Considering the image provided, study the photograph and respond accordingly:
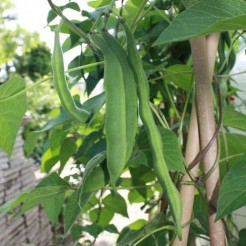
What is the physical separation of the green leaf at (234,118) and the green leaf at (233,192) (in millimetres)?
164

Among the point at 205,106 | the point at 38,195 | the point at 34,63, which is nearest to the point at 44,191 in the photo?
the point at 38,195

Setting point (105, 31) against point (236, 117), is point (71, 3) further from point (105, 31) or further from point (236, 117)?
point (236, 117)

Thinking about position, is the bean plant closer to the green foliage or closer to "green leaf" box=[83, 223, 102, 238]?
"green leaf" box=[83, 223, 102, 238]

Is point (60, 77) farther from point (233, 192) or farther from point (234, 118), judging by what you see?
point (234, 118)

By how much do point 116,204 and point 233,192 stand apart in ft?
→ 1.53

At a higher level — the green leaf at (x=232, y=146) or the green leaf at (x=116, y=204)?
the green leaf at (x=232, y=146)

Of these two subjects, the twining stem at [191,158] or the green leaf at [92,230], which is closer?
the twining stem at [191,158]

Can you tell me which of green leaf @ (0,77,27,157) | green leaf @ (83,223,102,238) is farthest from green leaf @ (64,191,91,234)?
green leaf @ (83,223,102,238)

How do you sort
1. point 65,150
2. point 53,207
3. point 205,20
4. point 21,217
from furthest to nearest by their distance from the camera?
point 21,217, point 65,150, point 53,207, point 205,20

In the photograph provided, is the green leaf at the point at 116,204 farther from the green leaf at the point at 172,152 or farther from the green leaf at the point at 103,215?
the green leaf at the point at 172,152

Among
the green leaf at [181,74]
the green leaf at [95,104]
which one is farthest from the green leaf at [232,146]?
the green leaf at [95,104]

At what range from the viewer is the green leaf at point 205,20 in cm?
33

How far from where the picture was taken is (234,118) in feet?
2.02

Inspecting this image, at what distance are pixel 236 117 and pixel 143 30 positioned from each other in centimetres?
31
